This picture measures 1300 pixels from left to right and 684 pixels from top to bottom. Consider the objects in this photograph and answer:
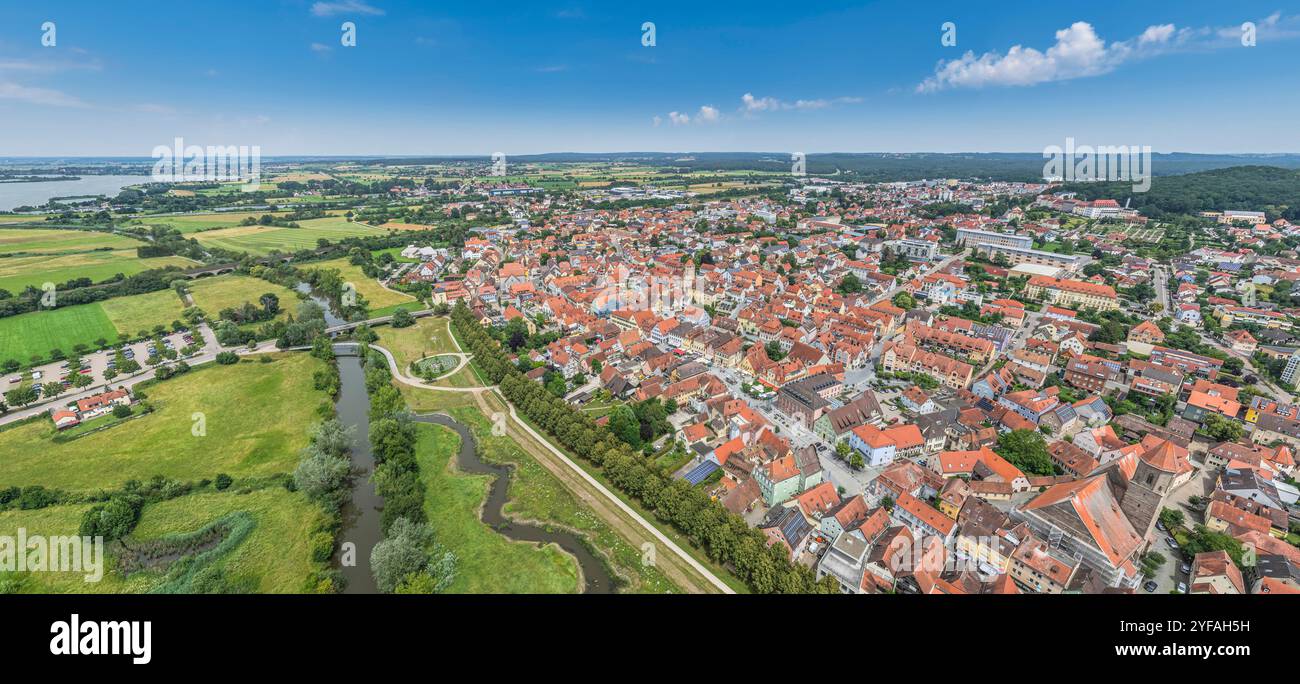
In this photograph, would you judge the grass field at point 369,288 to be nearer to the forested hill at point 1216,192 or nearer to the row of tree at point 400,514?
the row of tree at point 400,514

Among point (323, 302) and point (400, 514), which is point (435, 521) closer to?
point (400, 514)

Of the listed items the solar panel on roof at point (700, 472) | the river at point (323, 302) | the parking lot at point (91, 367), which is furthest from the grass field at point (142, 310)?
the solar panel on roof at point (700, 472)

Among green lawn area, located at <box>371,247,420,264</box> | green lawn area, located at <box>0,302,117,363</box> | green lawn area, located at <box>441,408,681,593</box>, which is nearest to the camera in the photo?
→ green lawn area, located at <box>441,408,681,593</box>

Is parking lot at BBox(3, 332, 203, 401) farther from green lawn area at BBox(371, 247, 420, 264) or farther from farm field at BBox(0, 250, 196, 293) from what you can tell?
green lawn area at BBox(371, 247, 420, 264)

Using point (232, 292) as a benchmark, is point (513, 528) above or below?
below

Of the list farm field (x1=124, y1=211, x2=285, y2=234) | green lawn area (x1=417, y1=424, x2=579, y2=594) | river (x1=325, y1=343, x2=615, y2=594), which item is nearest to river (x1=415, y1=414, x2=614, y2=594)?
river (x1=325, y1=343, x2=615, y2=594)

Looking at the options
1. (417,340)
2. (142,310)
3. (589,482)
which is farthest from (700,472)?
(142,310)
